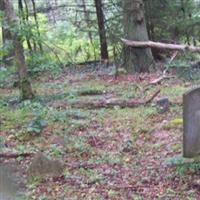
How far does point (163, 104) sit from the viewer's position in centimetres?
Answer: 955

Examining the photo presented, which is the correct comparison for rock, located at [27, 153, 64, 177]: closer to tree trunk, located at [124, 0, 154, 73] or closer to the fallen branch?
the fallen branch

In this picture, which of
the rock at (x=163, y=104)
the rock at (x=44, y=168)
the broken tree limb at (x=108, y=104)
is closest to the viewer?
the rock at (x=44, y=168)

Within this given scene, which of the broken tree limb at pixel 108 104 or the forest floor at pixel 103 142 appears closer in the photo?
the forest floor at pixel 103 142

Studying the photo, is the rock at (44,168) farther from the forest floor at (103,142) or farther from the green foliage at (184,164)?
the green foliage at (184,164)

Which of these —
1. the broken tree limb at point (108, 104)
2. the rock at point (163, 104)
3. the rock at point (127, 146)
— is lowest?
the rock at point (127, 146)

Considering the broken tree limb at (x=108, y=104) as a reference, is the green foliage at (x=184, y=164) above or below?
above

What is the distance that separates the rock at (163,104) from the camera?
941cm

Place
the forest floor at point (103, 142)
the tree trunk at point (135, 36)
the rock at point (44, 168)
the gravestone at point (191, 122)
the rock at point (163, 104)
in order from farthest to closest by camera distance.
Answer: the tree trunk at point (135, 36) < the rock at point (163, 104) < the rock at point (44, 168) < the forest floor at point (103, 142) < the gravestone at point (191, 122)

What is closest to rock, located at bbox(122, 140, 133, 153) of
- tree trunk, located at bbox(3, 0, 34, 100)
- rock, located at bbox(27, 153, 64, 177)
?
rock, located at bbox(27, 153, 64, 177)

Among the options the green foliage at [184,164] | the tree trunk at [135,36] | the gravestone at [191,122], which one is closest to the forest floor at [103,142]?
the green foliage at [184,164]

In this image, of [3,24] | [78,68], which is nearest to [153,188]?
[3,24]

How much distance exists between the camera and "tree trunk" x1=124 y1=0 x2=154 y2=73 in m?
15.0

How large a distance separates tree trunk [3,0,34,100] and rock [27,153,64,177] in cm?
→ 472

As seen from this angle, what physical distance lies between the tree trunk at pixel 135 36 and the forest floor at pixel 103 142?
195cm
